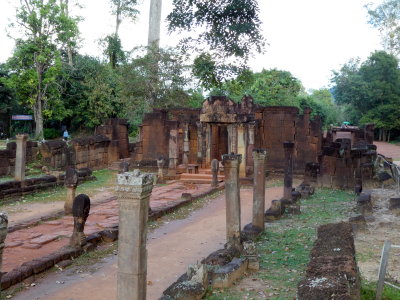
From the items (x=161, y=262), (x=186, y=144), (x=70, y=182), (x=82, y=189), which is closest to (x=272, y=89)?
(x=186, y=144)

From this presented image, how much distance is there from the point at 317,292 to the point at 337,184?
570 inches

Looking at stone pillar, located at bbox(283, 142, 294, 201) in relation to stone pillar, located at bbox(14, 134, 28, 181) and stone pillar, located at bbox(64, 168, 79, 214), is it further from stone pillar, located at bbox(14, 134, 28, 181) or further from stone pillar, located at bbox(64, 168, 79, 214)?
stone pillar, located at bbox(14, 134, 28, 181)

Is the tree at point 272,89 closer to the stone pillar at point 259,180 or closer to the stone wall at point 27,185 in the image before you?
the stone wall at point 27,185

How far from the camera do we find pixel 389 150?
32906 millimetres

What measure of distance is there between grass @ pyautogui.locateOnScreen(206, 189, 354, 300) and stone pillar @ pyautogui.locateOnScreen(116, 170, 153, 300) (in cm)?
180

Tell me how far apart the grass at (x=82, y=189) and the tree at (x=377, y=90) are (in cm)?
2474

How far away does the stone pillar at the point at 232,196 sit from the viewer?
9.27 meters

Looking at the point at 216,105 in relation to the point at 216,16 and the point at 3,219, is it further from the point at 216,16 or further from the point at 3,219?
the point at 3,219

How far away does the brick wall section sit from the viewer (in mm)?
4219

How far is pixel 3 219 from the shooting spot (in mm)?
4703

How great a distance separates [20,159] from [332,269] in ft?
46.7

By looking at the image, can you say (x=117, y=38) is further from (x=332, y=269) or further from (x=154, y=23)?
(x=332, y=269)

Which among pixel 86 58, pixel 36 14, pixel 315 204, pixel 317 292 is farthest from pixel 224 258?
pixel 86 58

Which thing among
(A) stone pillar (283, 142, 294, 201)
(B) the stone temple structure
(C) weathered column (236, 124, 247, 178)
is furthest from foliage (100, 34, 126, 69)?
(A) stone pillar (283, 142, 294, 201)
